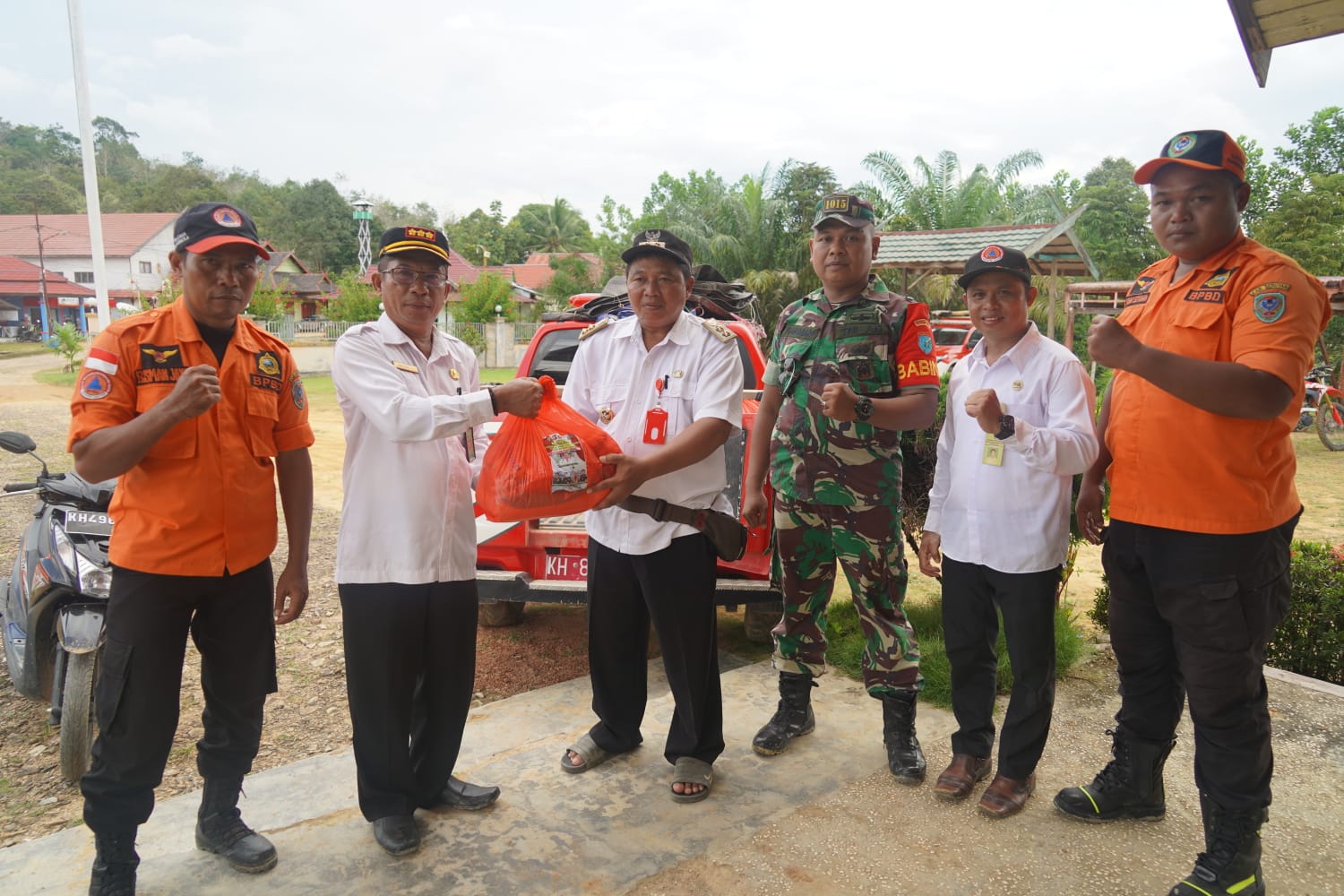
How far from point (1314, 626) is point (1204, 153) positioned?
9.24 feet

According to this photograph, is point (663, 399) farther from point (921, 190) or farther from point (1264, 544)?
point (921, 190)

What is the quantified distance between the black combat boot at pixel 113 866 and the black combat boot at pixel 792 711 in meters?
2.08

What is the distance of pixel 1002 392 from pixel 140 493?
2.74 metres

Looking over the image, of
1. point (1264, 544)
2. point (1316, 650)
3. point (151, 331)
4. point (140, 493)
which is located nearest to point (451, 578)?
point (140, 493)

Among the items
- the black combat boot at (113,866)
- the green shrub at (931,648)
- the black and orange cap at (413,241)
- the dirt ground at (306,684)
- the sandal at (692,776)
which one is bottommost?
the dirt ground at (306,684)

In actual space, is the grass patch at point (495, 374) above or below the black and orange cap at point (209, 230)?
below

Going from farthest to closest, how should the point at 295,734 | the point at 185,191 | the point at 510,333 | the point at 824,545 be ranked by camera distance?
1. the point at 185,191
2. the point at 510,333
3. the point at 295,734
4. the point at 824,545

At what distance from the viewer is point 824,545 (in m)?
3.24

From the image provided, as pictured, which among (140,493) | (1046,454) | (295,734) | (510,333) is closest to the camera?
(140,493)

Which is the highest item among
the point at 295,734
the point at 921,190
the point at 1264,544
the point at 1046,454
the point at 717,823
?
the point at 921,190

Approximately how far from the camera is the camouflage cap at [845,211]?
308 cm

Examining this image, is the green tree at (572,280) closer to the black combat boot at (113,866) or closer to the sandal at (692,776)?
the sandal at (692,776)

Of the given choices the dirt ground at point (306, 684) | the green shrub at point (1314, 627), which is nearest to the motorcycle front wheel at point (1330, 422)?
the dirt ground at point (306, 684)

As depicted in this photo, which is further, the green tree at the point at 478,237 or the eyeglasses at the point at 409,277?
the green tree at the point at 478,237
